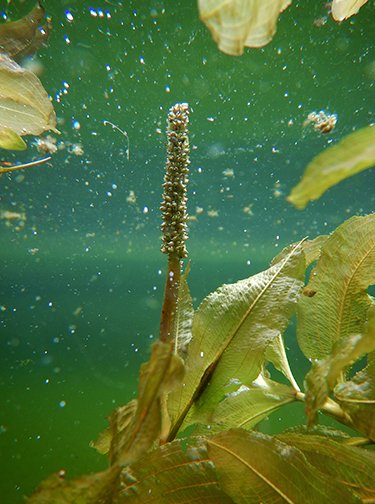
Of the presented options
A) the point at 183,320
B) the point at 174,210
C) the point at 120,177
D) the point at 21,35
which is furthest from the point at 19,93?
the point at 120,177

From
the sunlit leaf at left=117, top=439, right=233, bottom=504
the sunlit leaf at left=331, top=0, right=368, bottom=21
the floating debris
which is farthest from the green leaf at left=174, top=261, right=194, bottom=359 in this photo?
the floating debris

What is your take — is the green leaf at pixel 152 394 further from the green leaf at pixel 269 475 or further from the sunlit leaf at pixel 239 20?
the sunlit leaf at pixel 239 20

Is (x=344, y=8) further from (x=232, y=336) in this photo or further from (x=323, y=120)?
(x=323, y=120)

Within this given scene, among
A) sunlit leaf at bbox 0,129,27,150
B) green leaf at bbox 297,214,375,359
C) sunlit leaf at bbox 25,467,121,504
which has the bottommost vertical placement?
sunlit leaf at bbox 25,467,121,504

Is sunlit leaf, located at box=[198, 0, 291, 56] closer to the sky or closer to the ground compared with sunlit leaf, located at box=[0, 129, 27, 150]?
closer to the ground

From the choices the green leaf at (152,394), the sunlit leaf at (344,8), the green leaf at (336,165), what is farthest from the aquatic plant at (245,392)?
the sunlit leaf at (344,8)

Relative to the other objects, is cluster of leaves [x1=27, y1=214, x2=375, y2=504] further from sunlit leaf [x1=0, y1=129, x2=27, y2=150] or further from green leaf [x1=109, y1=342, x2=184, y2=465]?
sunlit leaf [x1=0, y1=129, x2=27, y2=150]

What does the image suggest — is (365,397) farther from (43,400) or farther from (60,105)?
(60,105)

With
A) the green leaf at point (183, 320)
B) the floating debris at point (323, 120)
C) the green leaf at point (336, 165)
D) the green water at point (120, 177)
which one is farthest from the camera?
the floating debris at point (323, 120)

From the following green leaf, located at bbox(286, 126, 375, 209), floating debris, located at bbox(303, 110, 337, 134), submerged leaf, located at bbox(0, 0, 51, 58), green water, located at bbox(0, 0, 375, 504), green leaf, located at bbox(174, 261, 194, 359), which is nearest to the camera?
green leaf, located at bbox(286, 126, 375, 209)
